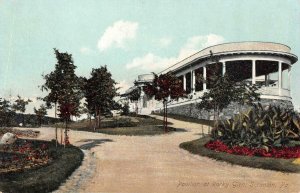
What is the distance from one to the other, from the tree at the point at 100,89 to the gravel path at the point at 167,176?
61.6ft

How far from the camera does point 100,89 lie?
3956 centimetres

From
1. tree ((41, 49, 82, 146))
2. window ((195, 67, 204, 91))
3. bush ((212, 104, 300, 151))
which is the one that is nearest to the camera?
bush ((212, 104, 300, 151))

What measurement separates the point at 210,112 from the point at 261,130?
86.7 ft

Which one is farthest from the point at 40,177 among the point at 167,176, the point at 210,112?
the point at 210,112

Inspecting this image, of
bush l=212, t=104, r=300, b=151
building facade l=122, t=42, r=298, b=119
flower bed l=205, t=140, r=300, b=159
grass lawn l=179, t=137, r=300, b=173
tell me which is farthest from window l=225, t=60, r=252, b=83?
grass lawn l=179, t=137, r=300, b=173

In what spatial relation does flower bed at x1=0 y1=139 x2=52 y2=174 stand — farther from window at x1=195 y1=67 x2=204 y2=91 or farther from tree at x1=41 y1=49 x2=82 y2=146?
window at x1=195 y1=67 x2=204 y2=91

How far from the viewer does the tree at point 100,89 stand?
39562 millimetres

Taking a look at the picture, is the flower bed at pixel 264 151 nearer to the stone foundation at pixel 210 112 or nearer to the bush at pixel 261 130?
the bush at pixel 261 130

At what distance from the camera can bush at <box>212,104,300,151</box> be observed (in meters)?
19.3

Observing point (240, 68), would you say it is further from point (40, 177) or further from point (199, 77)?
point (40, 177)

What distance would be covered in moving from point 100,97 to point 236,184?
2780 centimetres

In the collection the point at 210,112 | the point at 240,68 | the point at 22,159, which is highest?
the point at 240,68

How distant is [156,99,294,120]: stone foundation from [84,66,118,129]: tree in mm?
9136

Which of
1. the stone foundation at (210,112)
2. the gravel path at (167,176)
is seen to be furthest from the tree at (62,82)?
the stone foundation at (210,112)
